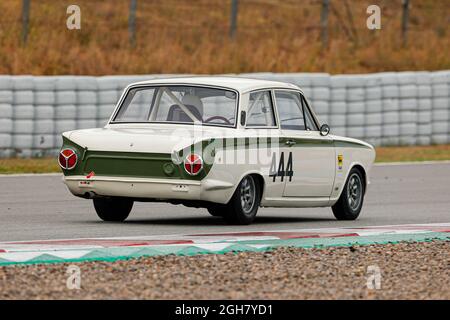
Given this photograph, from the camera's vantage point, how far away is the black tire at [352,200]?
50.0ft

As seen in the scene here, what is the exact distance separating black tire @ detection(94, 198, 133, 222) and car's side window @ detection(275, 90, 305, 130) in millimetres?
1903

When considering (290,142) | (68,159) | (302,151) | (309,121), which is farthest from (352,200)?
→ (68,159)

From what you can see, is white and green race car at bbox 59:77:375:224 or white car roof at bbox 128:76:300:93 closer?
white and green race car at bbox 59:77:375:224

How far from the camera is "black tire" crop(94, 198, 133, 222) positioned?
14.2m

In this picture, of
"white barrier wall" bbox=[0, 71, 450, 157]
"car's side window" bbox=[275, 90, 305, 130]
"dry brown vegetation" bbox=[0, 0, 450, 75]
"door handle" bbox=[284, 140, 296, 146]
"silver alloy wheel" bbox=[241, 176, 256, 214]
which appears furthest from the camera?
"dry brown vegetation" bbox=[0, 0, 450, 75]

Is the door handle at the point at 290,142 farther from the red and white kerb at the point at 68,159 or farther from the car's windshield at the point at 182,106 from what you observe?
the red and white kerb at the point at 68,159

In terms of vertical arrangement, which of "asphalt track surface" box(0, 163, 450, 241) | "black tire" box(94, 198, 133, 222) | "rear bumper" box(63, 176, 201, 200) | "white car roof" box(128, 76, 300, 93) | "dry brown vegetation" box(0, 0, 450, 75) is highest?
"dry brown vegetation" box(0, 0, 450, 75)

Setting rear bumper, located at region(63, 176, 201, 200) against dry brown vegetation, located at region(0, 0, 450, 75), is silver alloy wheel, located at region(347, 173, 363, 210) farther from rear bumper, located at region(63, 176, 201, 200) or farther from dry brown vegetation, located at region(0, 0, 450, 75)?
dry brown vegetation, located at region(0, 0, 450, 75)

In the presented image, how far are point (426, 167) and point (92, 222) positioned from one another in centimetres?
→ 1197

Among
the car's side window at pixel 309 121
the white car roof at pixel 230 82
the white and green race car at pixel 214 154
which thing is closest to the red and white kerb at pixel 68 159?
the white and green race car at pixel 214 154

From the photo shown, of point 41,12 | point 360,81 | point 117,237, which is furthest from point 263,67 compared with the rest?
point 117,237

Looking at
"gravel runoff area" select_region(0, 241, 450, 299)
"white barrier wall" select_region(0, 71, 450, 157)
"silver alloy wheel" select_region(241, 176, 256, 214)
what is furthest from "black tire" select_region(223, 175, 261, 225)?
"white barrier wall" select_region(0, 71, 450, 157)

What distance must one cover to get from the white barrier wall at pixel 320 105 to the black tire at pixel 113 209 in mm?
10152
